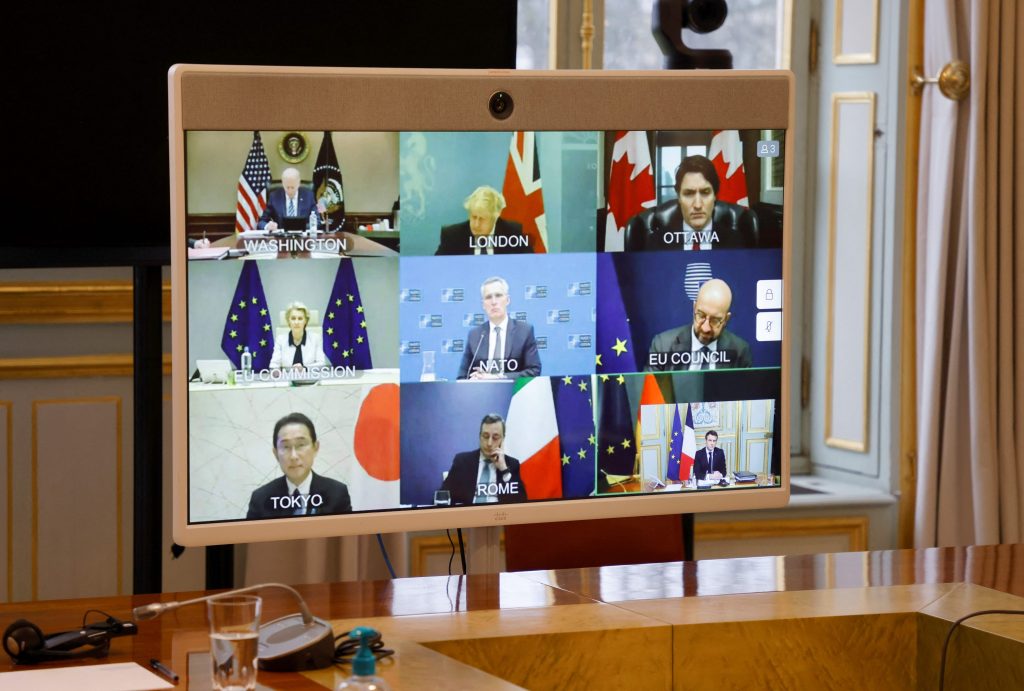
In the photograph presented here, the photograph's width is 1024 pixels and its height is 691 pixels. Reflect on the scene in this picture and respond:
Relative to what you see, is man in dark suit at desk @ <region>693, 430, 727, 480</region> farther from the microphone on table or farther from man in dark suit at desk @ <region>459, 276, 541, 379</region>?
the microphone on table

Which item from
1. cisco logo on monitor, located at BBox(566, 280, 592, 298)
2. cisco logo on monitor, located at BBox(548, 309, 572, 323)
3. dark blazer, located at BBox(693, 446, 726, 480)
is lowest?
dark blazer, located at BBox(693, 446, 726, 480)

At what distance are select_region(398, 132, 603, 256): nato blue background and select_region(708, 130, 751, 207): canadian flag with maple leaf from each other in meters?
0.16

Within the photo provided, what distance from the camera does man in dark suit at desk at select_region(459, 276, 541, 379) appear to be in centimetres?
160

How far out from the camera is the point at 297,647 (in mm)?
1346

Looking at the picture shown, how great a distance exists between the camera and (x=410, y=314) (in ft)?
5.16

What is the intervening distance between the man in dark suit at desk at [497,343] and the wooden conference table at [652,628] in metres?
0.29

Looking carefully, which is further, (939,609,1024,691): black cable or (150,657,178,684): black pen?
(939,609,1024,691): black cable

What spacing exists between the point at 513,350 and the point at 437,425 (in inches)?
5.1

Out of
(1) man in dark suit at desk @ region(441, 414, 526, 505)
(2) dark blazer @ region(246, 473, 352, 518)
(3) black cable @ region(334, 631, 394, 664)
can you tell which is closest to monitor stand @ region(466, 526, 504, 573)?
(1) man in dark suit at desk @ region(441, 414, 526, 505)

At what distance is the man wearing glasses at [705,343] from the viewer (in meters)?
1.67

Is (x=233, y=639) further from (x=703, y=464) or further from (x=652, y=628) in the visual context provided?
(x=703, y=464)

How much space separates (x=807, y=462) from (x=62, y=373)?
7.10ft

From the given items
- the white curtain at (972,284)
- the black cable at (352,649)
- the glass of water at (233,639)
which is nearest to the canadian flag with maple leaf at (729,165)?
the black cable at (352,649)

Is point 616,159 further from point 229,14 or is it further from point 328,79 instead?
point 229,14
